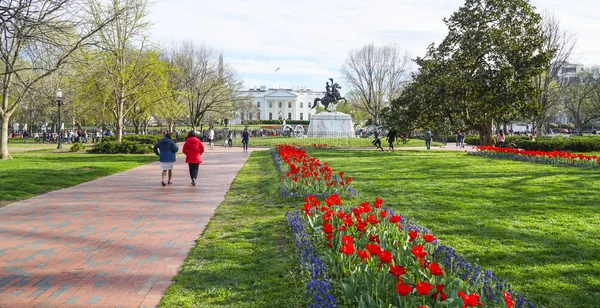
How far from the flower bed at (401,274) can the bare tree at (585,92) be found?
178ft

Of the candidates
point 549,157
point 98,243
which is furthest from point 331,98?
point 98,243

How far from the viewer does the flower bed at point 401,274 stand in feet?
10.2

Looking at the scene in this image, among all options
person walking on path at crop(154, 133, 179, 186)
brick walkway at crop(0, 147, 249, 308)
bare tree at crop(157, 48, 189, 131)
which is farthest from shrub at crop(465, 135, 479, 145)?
brick walkway at crop(0, 147, 249, 308)

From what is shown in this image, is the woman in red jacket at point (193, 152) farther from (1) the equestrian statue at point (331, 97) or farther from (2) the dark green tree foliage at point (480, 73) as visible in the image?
(1) the equestrian statue at point (331, 97)

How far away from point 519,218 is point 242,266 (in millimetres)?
4642

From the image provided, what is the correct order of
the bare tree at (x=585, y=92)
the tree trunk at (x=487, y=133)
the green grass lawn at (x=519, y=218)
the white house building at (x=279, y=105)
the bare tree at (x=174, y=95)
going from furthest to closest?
the white house building at (x=279, y=105)
the bare tree at (x=585, y=92)
the bare tree at (x=174, y=95)
the tree trunk at (x=487, y=133)
the green grass lawn at (x=519, y=218)

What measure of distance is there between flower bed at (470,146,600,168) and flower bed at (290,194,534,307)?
42.0ft

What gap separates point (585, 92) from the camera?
2023 inches

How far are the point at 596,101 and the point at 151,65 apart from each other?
1950 inches

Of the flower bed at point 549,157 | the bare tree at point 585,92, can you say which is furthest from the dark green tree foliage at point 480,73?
the bare tree at point 585,92

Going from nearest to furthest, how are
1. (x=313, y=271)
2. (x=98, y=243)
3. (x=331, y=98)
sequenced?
(x=313, y=271) < (x=98, y=243) < (x=331, y=98)

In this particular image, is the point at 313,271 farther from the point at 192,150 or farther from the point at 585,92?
the point at 585,92

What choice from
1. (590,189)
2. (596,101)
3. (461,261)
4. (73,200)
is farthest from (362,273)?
(596,101)

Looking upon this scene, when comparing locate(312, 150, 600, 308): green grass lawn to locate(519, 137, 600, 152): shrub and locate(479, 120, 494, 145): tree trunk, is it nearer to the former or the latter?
locate(479, 120, 494, 145): tree trunk
